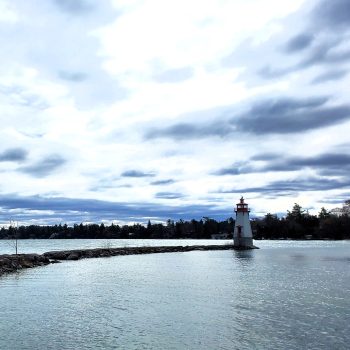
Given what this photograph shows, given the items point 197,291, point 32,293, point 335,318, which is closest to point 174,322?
point 335,318

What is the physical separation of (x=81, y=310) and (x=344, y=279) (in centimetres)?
2563

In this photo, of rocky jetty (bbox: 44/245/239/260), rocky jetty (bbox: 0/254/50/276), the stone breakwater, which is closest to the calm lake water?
rocky jetty (bbox: 0/254/50/276)

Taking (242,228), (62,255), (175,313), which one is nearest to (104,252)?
(62,255)

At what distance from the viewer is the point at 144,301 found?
29.6 m

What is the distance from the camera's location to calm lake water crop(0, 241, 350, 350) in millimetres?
19469

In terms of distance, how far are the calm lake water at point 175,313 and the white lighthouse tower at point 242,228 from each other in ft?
161

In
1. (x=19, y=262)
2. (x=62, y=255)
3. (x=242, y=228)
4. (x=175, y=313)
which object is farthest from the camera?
(x=242, y=228)

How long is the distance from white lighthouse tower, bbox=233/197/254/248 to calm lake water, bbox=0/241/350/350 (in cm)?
4906

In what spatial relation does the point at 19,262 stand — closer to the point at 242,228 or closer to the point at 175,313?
the point at 175,313

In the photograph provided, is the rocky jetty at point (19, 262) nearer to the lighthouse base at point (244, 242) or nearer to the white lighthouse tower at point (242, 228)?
the white lighthouse tower at point (242, 228)

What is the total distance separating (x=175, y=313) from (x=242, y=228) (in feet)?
237

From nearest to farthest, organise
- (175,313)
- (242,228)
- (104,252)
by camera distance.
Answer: (175,313), (104,252), (242,228)

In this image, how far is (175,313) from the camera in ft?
83.6

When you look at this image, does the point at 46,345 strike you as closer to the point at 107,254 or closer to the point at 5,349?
the point at 5,349
